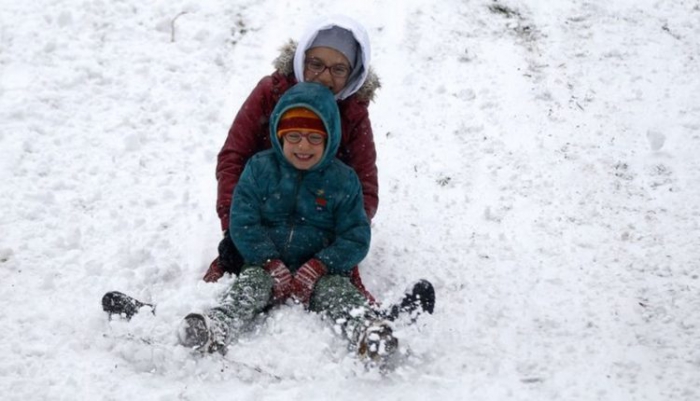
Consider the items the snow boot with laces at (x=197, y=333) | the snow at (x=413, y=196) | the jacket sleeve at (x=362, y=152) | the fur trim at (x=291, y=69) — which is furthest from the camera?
the jacket sleeve at (x=362, y=152)

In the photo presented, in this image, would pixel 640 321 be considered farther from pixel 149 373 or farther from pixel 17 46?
pixel 17 46

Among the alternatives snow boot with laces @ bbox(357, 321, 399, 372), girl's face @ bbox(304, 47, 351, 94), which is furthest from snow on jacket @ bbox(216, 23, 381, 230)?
snow boot with laces @ bbox(357, 321, 399, 372)

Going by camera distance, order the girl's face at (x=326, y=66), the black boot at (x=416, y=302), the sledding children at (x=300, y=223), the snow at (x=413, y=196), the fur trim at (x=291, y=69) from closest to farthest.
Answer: the snow at (x=413, y=196)
the sledding children at (x=300, y=223)
the black boot at (x=416, y=302)
the girl's face at (x=326, y=66)
the fur trim at (x=291, y=69)

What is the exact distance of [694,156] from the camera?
5.48 meters

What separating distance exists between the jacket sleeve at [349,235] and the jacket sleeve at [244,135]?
2.20ft

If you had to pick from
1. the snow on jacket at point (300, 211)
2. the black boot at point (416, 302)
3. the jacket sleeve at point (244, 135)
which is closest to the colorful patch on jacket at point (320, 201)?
the snow on jacket at point (300, 211)

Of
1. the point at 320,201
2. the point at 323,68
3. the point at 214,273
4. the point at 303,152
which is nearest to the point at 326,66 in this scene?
the point at 323,68

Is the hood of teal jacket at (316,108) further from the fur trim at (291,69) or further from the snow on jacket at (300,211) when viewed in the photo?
the fur trim at (291,69)

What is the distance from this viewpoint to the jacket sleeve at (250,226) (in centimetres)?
391

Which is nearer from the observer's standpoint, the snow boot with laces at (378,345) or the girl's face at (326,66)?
the snow boot with laces at (378,345)

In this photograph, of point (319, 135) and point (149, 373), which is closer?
point (149, 373)

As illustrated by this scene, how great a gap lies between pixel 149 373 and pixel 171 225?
155 cm

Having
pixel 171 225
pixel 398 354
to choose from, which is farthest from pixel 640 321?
pixel 171 225

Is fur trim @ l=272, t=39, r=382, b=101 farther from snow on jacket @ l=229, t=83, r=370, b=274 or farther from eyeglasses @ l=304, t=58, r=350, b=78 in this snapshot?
snow on jacket @ l=229, t=83, r=370, b=274
